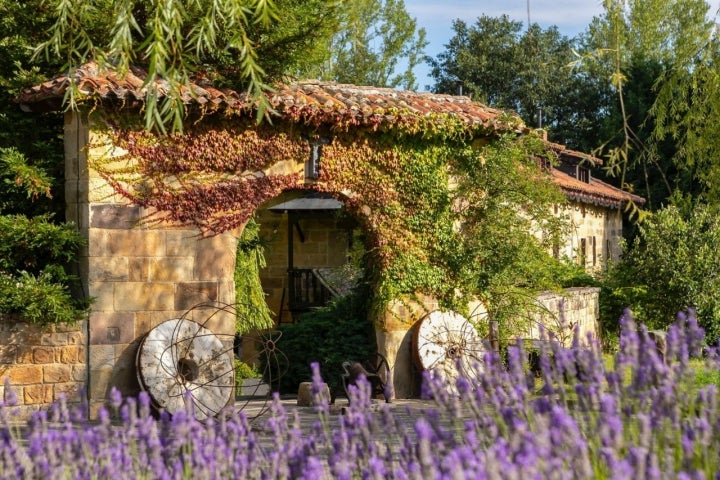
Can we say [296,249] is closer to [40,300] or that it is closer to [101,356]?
[101,356]

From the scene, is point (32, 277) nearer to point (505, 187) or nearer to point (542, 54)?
point (505, 187)

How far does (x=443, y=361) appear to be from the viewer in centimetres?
1132

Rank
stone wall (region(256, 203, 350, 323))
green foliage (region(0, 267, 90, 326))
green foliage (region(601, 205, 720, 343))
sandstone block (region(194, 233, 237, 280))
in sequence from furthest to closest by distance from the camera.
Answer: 1. stone wall (region(256, 203, 350, 323))
2. green foliage (region(601, 205, 720, 343))
3. sandstone block (region(194, 233, 237, 280))
4. green foliage (region(0, 267, 90, 326))

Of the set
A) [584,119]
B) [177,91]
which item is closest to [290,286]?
[177,91]

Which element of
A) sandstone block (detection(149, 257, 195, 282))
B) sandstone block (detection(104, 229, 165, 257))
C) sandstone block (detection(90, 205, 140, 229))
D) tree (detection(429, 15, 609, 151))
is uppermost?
tree (detection(429, 15, 609, 151))

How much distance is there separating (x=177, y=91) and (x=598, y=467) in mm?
4194

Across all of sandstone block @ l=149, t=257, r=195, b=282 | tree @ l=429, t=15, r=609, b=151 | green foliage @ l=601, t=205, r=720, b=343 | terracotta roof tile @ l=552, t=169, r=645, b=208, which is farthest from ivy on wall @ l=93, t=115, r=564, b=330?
tree @ l=429, t=15, r=609, b=151

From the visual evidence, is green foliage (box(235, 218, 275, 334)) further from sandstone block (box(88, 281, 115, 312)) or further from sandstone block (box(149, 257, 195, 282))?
sandstone block (box(88, 281, 115, 312))

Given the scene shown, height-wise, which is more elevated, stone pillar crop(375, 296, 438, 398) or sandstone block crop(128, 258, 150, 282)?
sandstone block crop(128, 258, 150, 282)

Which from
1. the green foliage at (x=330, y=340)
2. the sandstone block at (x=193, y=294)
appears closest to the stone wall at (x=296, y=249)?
the green foliage at (x=330, y=340)

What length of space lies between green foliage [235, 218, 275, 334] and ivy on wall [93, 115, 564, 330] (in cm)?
303

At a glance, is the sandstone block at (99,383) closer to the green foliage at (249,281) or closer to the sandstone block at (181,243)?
the sandstone block at (181,243)

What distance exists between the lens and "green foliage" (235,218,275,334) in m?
14.1

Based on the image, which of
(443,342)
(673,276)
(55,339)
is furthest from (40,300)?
(673,276)
